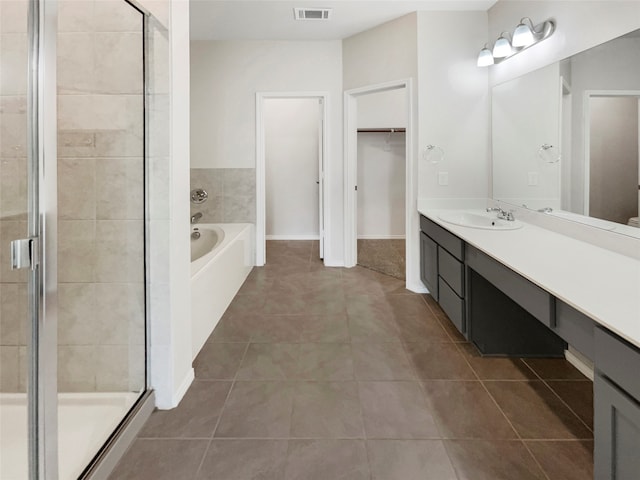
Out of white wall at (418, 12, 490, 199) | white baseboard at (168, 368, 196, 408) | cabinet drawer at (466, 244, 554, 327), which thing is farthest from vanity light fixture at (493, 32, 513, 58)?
white baseboard at (168, 368, 196, 408)

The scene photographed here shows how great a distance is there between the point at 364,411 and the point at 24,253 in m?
1.51

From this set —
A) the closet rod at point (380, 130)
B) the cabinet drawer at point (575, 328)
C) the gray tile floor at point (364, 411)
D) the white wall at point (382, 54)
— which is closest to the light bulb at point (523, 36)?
the white wall at point (382, 54)

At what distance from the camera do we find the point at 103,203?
1.80 metres

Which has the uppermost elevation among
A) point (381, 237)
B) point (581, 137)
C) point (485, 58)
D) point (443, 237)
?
point (485, 58)

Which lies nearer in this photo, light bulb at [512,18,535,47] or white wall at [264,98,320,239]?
light bulb at [512,18,535,47]

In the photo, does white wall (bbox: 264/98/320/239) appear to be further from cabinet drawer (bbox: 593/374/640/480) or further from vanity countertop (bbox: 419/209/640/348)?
cabinet drawer (bbox: 593/374/640/480)

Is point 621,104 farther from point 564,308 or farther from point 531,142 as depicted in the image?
point 564,308

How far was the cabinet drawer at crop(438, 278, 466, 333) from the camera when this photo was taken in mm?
2631

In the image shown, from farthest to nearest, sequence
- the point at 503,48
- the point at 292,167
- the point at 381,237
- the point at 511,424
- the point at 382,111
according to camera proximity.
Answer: the point at 292,167 → the point at 381,237 → the point at 382,111 → the point at 503,48 → the point at 511,424

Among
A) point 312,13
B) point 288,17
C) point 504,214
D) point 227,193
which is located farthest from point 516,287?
point 227,193

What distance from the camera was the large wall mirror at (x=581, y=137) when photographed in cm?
199

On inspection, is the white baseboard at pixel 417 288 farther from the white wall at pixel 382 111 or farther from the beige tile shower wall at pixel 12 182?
the beige tile shower wall at pixel 12 182

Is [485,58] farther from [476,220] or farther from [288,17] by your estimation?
[288,17]

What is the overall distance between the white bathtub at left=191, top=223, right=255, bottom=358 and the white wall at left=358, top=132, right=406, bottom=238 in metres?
2.26
